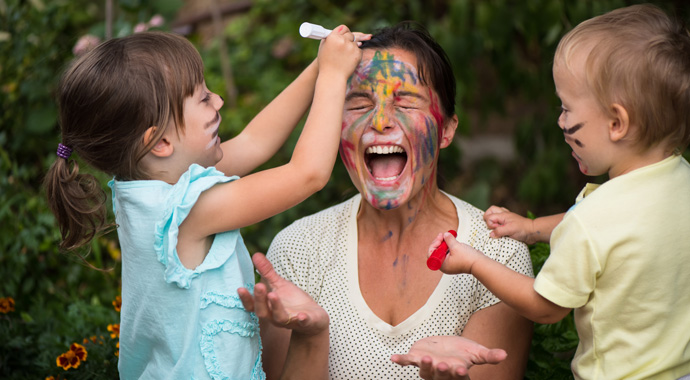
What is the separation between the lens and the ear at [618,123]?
6.75ft

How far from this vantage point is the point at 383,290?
8.74ft

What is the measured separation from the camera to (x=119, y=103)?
222 centimetres

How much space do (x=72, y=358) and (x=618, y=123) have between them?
6.71 feet

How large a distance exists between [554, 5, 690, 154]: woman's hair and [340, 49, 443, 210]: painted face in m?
0.62

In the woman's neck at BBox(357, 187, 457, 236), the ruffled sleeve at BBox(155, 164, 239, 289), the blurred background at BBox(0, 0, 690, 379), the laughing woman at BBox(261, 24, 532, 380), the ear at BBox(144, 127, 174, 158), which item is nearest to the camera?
the ruffled sleeve at BBox(155, 164, 239, 289)

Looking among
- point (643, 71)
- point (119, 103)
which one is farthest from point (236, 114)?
point (643, 71)

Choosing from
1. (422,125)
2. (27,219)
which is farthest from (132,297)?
(27,219)

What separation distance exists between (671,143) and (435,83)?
2.71ft

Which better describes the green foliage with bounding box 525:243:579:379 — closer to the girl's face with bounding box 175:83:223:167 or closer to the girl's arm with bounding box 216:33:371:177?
the girl's arm with bounding box 216:33:371:177

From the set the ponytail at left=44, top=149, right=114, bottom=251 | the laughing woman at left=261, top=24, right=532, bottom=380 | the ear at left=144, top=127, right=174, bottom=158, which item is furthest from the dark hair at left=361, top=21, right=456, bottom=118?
the ponytail at left=44, top=149, right=114, bottom=251

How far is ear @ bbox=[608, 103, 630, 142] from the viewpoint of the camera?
2.06 metres

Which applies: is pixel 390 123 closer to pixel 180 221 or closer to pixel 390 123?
pixel 390 123

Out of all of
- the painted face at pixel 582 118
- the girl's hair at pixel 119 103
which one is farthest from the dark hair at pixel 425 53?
the girl's hair at pixel 119 103

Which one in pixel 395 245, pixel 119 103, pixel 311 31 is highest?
pixel 311 31
